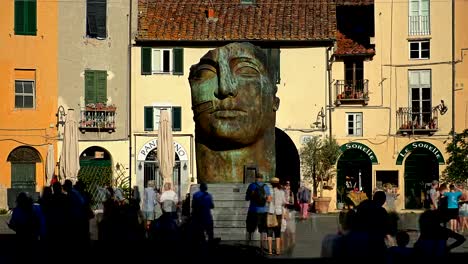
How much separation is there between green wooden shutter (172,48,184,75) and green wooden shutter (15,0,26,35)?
6692 mm

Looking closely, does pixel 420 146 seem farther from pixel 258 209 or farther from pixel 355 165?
pixel 258 209

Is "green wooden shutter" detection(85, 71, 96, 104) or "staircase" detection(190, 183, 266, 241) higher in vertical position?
"green wooden shutter" detection(85, 71, 96, 104)

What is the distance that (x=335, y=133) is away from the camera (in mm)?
42344

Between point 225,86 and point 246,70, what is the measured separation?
707 mm

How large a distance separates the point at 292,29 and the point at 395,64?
4840 millimetres

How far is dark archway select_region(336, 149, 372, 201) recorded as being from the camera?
41938 millimetres

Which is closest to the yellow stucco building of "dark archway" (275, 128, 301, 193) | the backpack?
"dark archway" (275, 128, 301, 193)

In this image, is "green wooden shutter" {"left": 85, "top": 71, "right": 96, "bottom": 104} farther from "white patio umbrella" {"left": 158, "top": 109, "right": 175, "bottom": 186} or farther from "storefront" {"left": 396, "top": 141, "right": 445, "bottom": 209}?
"storefront" {"left": 396, "top": 141, "right": 445, "bottom": 209}

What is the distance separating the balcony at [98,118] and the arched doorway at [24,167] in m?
2.41

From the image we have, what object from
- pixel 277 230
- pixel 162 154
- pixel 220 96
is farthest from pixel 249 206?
pixel 162 154

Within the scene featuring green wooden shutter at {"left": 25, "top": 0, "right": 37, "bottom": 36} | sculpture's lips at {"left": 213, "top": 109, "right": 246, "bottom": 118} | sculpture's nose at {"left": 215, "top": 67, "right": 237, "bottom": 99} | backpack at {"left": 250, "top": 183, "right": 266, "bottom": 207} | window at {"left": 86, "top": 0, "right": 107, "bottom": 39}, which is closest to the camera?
backpack at {"left": 250, "top": 183, "right": 266, "bottom": 207}

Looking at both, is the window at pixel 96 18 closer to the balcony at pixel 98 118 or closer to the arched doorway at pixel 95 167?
the balcony at pixel 98 118

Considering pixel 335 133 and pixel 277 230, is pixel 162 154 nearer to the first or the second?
pixel 277 230

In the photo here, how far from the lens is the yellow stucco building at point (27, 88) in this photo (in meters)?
40.9
